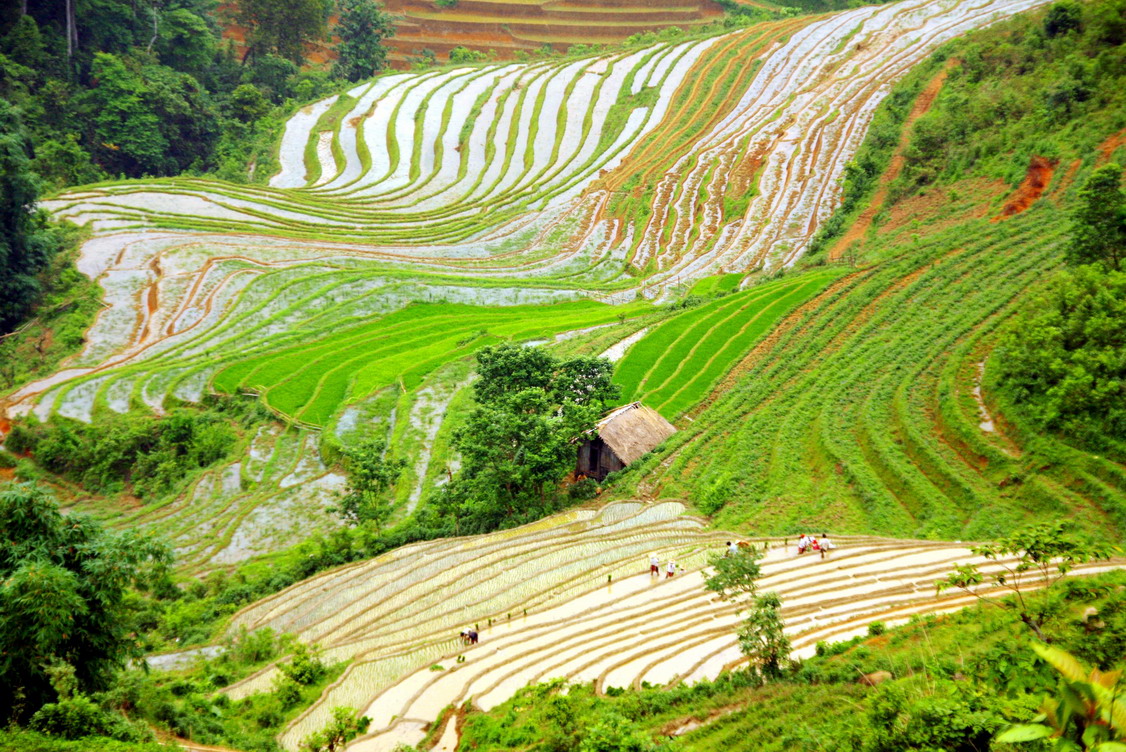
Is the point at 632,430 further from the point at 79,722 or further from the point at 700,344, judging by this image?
the point at 79,722

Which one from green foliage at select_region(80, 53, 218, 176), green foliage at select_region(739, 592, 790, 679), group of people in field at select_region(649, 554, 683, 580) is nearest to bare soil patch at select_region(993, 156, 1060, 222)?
group of people in field at select_region(649, 554, 683, 580)

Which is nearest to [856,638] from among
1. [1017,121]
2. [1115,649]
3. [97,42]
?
[1115,649]

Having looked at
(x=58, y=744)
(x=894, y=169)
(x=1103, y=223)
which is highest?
(x=894, y=169)

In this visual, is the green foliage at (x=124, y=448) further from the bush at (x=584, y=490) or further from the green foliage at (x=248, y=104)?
the green foliage at (x=248, y=104)

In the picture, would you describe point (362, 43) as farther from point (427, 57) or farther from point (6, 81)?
point (6, 81)

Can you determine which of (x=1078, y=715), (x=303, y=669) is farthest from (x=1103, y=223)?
(x=303, y=669)

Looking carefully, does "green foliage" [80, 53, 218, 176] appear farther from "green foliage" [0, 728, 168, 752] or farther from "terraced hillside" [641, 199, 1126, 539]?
"green foliage" [0, 728, 168, 752]

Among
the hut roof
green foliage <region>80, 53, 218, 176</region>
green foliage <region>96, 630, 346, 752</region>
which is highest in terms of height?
green foliage <region>80, 53, 218, 176</region>
